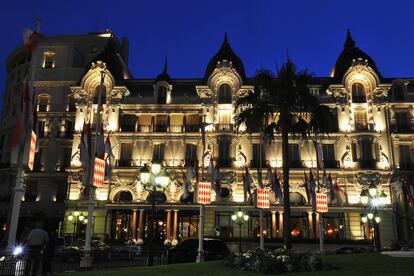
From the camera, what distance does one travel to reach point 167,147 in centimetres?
4856

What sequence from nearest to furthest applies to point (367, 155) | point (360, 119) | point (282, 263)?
point (282, 263)
point (367, 155)
point (360, 119)

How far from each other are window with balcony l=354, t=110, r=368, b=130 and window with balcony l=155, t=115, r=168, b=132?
811 inches

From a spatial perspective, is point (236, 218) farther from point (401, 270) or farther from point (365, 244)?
point (401, 270)

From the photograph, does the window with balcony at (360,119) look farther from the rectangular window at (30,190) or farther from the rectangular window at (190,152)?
the rectangular window at (30,190)

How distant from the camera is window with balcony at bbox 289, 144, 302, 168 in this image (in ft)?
155

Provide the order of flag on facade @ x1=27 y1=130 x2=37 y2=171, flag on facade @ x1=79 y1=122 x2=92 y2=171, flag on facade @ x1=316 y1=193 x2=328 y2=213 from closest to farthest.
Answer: flag on facade @ x1=27 y1=130 x2=37 y2=171, flag on facade @ x1=79 y1=122 x2=92 y2=171, flag on facade @ x1=316 y1=193 x2=328 y2=213

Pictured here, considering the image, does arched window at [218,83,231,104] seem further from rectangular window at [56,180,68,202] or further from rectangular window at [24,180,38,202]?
rectangular window at [24,180,38,202]

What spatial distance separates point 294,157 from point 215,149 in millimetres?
8438

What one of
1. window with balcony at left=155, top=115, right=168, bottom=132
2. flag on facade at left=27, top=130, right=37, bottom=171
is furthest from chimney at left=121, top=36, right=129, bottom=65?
flag on facade at left=27, top=130, right=37, bottom=171

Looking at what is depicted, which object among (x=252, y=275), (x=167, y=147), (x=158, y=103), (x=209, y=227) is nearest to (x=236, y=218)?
(x=209, y=227)

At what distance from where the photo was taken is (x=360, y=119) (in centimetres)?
4869

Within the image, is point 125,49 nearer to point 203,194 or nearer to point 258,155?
point 258,155

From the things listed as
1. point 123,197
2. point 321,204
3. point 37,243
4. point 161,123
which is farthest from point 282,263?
point 161,123

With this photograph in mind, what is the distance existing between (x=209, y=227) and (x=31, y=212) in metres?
20.7
